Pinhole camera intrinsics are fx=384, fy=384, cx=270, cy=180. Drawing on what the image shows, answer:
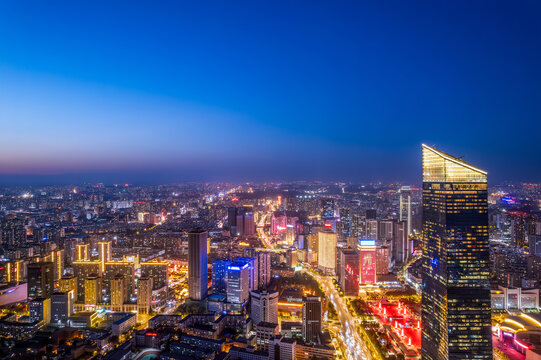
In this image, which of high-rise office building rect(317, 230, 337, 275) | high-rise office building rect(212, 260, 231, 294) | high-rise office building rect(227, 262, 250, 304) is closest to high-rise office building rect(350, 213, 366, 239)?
high-rise office building rect(317, 230, 337, 275)

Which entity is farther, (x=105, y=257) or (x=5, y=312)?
(x=105, y=257)

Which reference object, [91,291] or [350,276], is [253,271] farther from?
[91,291]

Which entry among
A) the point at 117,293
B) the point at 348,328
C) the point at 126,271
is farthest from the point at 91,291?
the point at 348,328

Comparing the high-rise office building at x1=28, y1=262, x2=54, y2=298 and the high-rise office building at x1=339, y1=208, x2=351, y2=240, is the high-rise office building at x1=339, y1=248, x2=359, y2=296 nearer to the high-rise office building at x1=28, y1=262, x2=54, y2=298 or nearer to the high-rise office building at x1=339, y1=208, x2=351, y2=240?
the high-rise office building at x1=339, y1=208, x2=351, y2=240

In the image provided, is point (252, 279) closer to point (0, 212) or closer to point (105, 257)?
point (105, 257)

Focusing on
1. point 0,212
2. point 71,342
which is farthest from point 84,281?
point 0,212

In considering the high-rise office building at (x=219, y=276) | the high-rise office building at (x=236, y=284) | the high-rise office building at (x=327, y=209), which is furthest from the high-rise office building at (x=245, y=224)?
the high-rise office building at (x=236, y=284)
